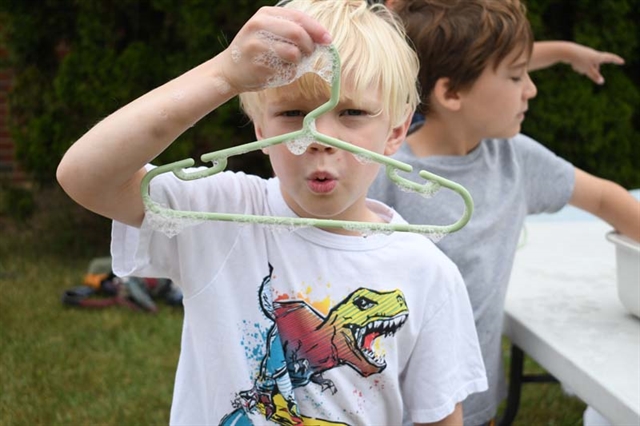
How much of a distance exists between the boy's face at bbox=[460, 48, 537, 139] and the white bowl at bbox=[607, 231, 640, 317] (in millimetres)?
333

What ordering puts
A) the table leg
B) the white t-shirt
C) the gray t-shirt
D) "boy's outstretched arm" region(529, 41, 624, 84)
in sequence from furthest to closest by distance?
"boy's outstretched arm" region(529, 41, 624, 84) → the table leg → the gray t-shirt → the white t-shirt

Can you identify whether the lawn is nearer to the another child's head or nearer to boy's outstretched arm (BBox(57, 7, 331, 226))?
the another child's head

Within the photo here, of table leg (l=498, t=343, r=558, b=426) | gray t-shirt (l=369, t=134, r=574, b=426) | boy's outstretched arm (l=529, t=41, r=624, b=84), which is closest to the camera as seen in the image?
gray t-shirt (l=369, t=134, r=574, b=426)

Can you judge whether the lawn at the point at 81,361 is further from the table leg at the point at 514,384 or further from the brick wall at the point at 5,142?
the brick wall at the point at 5,142

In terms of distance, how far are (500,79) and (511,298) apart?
0.48 meters

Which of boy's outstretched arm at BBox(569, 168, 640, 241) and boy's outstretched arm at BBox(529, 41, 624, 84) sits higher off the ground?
boy's outstretched arm at BBox(529, 41, 624, 84)

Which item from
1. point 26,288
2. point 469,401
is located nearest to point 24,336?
point 26,288

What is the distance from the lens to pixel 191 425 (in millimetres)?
1278

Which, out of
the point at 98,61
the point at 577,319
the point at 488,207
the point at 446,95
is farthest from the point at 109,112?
the point at 577,319

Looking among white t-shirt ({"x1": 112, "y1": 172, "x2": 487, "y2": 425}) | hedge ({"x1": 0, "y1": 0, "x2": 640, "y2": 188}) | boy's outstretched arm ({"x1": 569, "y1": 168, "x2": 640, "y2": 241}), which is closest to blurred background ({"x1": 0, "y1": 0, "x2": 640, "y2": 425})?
hedge ({"x1": 0, "y1": 0, "x2": 640, "y2": 188})

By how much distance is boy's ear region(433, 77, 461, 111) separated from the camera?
1.84 metres

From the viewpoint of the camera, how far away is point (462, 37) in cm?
183

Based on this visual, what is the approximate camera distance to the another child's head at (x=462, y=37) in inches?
70.7

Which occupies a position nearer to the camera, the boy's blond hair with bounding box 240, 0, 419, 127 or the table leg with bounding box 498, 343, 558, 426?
the boy's blond hair with bounding box 240, 0, 419, 127
